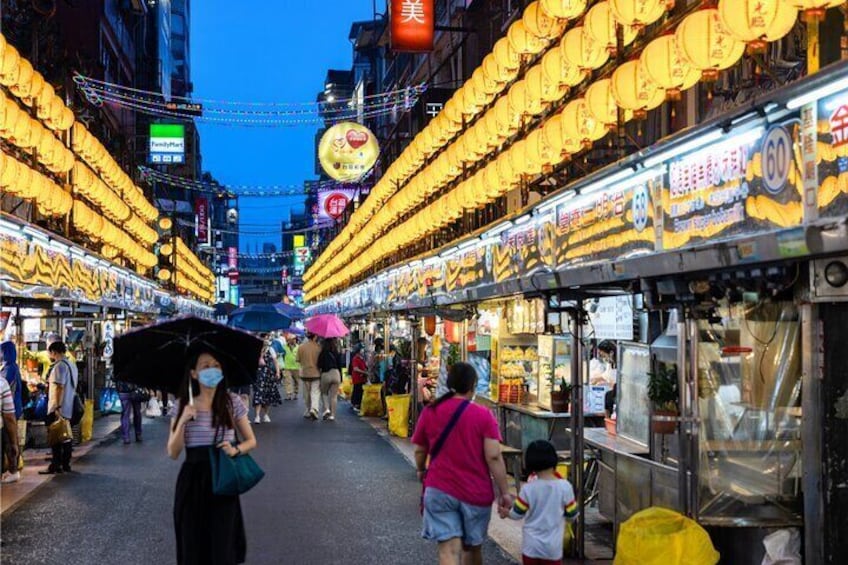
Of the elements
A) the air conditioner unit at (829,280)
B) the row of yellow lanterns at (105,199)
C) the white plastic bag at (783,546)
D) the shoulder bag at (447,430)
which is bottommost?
the white plastic bag at (783,546)

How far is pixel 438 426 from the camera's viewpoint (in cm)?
749

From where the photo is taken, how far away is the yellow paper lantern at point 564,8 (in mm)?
10754

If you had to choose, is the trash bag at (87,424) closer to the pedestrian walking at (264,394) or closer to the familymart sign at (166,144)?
the pedestrian walking at (264,394)

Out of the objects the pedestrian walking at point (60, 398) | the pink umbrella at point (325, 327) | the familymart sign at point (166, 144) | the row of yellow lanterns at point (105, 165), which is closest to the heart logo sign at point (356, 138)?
the pink umbrella at point (325, 327)

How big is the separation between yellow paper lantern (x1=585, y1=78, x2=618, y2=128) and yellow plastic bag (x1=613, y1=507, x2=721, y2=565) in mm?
4395

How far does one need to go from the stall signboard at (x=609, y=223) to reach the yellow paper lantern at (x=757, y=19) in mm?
1460

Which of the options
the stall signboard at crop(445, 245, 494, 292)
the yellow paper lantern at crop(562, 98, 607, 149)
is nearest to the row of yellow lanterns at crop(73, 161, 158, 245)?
the stall signboard at crop(445, 245, 494, 292)

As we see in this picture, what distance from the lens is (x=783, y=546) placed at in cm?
741

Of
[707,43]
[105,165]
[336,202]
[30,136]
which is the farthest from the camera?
[336,202]

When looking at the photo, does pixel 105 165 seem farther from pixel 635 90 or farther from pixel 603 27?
pixel 635 90

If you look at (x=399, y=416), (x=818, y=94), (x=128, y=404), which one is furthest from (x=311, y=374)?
(x=818, y=94)

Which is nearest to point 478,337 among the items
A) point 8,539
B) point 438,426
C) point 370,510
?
point 370,510

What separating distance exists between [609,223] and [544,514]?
3209mm

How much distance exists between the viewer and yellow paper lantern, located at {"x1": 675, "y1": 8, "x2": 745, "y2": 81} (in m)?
7.68
